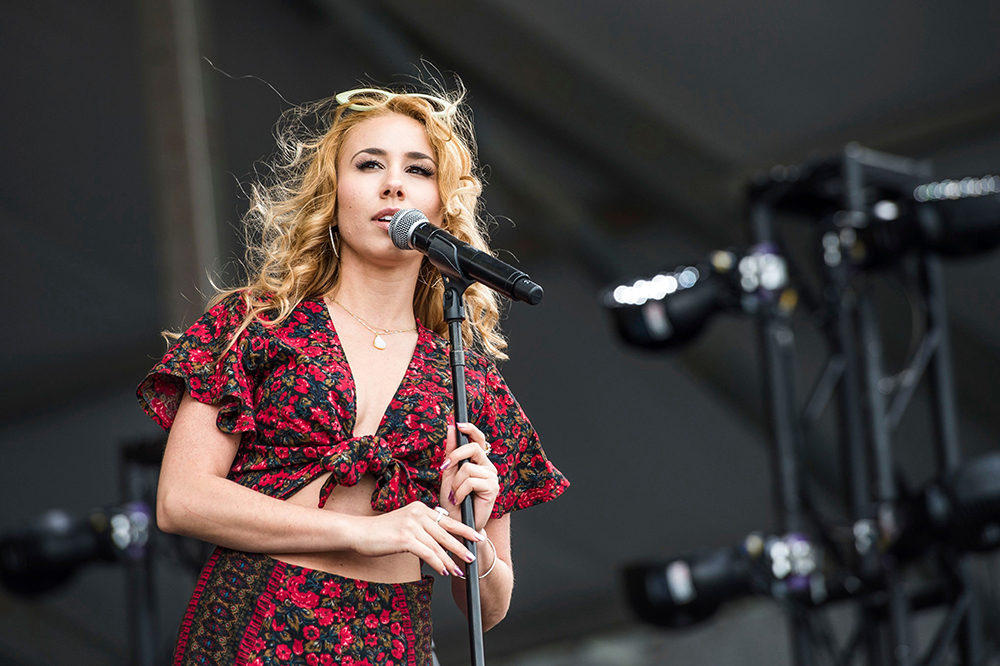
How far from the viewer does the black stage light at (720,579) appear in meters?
2.85

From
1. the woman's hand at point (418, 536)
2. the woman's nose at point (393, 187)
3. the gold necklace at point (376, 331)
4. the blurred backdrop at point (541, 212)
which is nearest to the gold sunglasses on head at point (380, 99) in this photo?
the woman's nose at point (393, 187)

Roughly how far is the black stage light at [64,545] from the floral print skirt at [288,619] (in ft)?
7.88

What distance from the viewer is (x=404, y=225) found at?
1.31m

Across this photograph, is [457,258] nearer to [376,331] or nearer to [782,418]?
[376,331]

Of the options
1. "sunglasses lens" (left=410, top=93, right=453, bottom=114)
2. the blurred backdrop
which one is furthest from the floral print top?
the blurred backdrop

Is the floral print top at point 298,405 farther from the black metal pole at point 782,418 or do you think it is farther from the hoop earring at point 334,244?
the black metal pole at point 782,418

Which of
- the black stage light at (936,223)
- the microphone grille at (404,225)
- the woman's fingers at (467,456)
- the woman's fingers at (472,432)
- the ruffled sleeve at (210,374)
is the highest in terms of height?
the black stage light at (936,223)

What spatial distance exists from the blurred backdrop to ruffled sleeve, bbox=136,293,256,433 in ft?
11.0

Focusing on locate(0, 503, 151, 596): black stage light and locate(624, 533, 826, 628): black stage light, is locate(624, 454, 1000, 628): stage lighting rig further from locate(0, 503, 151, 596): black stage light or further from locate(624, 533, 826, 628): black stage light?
locate(0, 503, 151, 596): black stage light

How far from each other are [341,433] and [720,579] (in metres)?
1.89

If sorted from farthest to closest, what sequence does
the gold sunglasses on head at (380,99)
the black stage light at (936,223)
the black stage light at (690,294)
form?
the black stage light at (690,294), the black stage light at (936,223), the gold sunglasses on head at (380,99)

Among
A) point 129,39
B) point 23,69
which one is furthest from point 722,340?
point 23,69

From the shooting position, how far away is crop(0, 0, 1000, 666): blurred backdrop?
4621 mm

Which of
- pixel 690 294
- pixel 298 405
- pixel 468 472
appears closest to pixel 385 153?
pixel 298 405
